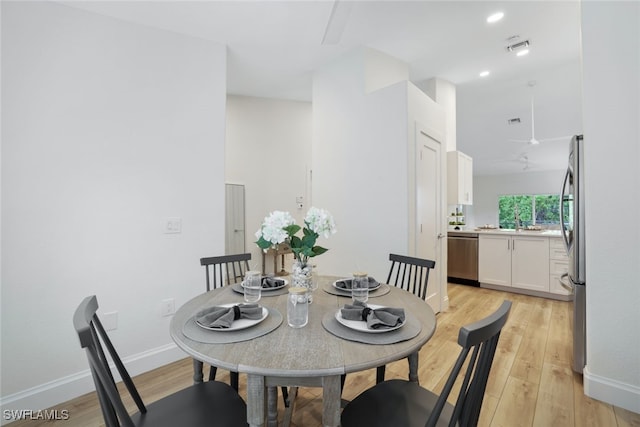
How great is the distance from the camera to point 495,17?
8.30 ft

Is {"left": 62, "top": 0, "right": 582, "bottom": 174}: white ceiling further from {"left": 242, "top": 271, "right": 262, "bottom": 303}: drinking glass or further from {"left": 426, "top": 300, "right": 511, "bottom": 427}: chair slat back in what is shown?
{"left": 426, "top": 300, "right": 511, "bottom": 427}: chair slat back

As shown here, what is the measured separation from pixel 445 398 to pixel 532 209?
11.1 m

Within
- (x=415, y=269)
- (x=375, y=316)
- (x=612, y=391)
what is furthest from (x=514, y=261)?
(x=375, y=316)

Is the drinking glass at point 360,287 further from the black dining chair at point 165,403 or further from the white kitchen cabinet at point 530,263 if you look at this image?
the white kitchen cabinet at point 530,263

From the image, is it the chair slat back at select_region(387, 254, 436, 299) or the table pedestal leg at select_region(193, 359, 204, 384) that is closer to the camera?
the table pedestal leg at select_region(193, 359, 204, 384)

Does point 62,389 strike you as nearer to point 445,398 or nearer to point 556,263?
point 445,398

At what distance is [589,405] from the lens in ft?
5.61

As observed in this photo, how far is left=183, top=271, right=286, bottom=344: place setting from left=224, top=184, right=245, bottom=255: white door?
114 inches

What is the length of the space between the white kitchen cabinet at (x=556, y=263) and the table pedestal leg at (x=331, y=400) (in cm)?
406

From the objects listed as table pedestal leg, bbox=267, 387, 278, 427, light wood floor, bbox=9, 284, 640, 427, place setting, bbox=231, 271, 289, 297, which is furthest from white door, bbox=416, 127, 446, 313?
table pedestal leg, bbox=267, 387, 278, 427

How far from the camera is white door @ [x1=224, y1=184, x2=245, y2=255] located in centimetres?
→ 408

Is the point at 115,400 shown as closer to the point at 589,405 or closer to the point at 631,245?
the point at 589,405

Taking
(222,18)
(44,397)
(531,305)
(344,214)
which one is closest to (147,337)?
(44,397)

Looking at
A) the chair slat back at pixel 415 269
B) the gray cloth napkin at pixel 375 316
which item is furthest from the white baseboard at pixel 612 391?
the gray cloth napkin at pixel 375 316
